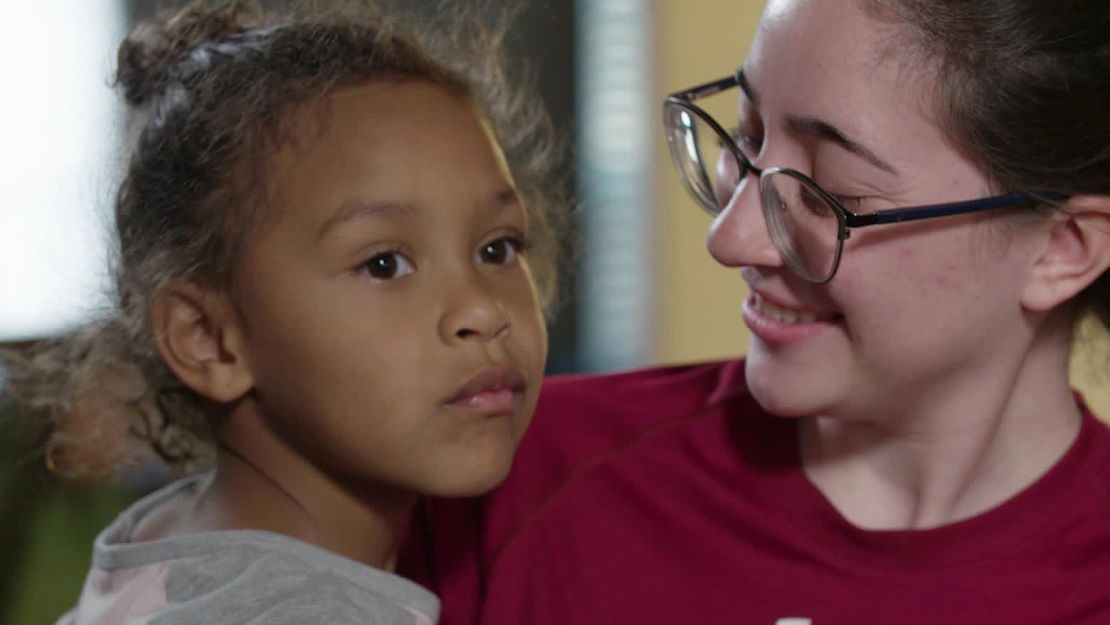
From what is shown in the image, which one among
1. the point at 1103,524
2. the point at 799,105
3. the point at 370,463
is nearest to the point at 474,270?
the point at 370,463

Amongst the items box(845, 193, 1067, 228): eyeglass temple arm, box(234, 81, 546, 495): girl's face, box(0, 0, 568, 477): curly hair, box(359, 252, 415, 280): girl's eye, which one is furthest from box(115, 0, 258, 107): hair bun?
box(845, 193, 1067, 228): eyeglass temple arm

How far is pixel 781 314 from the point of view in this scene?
61.3 inches

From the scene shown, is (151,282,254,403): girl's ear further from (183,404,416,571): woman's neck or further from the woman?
the woman

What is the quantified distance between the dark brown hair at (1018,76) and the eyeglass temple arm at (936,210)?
0.05 feet

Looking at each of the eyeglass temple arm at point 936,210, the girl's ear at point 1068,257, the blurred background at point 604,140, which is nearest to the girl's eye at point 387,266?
the eyeglass temple arm at point 936,210

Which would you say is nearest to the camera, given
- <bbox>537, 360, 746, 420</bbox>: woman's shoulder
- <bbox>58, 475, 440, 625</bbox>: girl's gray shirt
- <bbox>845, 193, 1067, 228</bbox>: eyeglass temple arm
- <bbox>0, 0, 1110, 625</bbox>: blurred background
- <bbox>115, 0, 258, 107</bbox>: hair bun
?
<bbox>58, 475, 440, 625</bbox>: girl's gray shirt

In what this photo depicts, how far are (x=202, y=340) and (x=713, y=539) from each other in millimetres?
557

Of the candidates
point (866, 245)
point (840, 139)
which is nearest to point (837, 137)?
point (840, 139)

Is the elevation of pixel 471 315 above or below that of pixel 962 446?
above

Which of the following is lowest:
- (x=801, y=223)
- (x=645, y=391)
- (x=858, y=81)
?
(x=645, y=391)

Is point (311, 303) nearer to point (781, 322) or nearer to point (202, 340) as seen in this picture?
point (202, 340)

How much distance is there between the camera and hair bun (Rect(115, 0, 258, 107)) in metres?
1.54

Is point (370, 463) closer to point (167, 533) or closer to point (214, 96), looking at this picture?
point (167, 533)

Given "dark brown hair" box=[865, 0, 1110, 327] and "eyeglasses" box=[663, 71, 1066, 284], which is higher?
"dark brown hair" box=[865, 0, 1110, 327]
